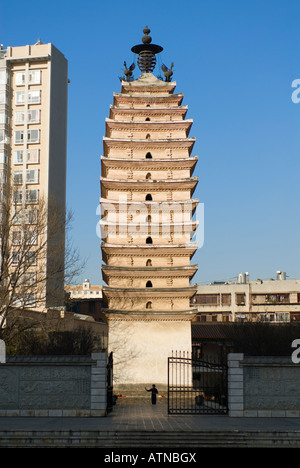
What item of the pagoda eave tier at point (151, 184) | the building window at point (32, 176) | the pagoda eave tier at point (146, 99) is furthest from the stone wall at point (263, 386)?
the building window at point (32, 176)

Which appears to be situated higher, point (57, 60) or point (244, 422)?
point (57, 60)

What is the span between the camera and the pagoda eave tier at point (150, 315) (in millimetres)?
34000

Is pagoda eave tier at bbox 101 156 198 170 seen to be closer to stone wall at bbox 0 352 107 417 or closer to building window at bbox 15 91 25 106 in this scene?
stone wall at bbox 0 352 107 417

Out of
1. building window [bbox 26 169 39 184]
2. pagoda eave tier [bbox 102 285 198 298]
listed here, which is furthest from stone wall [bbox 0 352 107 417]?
building window [bbox 26 169 39 184]

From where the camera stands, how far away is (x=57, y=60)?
60750 mm

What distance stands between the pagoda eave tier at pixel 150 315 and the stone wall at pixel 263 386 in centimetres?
1175

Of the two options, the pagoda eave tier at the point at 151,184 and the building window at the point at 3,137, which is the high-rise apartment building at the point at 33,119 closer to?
the building window at the point at 3,137

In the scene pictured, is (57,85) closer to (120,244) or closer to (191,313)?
(120,244)

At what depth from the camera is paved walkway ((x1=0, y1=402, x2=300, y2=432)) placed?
60.7 ft

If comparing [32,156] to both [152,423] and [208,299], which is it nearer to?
[208,299]

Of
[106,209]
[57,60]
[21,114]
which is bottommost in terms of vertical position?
[106,209]

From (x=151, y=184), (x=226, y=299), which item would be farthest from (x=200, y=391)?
(x=226, y=299)
